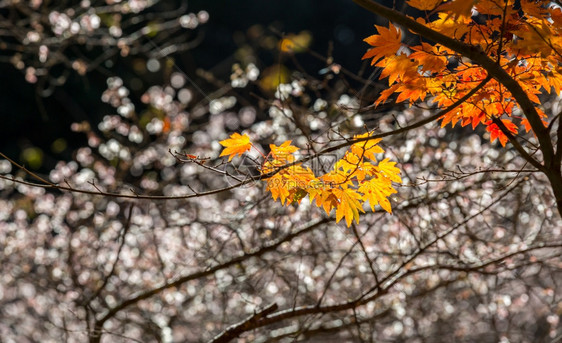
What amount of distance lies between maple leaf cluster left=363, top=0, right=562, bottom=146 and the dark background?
8713 mm

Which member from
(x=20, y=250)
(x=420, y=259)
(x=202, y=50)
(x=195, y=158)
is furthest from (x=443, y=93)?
(x=202, y=50)

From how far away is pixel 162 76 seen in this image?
12094 millimetres

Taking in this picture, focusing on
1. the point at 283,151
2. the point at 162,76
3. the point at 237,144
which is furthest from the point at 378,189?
the point at 162,76

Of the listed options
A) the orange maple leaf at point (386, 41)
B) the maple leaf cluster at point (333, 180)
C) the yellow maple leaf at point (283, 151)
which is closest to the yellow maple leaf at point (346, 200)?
the maple leaf cluster at point (333, 180)

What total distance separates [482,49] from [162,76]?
1101cm

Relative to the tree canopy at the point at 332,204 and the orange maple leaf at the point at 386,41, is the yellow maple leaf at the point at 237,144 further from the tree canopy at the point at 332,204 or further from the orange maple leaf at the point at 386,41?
the orange maple leaf at the point at 386,41

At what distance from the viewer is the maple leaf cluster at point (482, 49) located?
158cm

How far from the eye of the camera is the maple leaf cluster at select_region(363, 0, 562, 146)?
1.58 metres

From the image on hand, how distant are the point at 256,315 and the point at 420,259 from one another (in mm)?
2310

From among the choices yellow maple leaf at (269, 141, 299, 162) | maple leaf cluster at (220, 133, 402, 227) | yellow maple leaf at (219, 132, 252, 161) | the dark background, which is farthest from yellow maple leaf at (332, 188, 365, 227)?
the dark background

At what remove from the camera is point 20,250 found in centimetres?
689

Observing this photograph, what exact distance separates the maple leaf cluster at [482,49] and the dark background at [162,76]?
8.71 m

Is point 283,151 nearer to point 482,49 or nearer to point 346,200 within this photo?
point 346,200

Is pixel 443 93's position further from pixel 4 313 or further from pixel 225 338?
pixel 4 313
